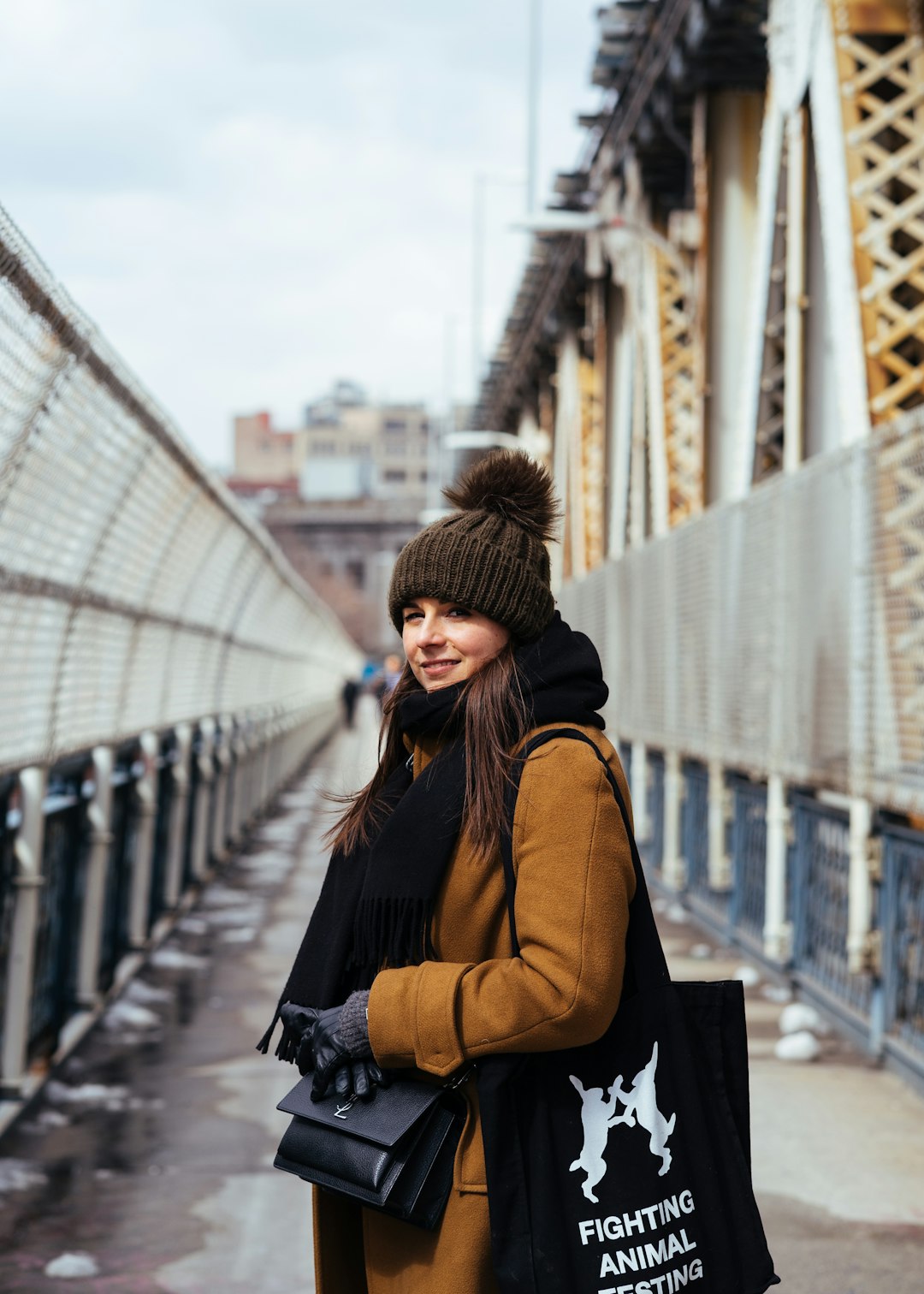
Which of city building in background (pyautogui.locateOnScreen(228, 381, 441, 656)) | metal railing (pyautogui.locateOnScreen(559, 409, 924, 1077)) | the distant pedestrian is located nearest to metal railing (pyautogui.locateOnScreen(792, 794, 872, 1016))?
metal railing (pyautogui.locateOnScreen(559, 409, 924, 1077))

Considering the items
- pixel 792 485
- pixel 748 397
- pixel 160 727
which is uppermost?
pixel 748 397

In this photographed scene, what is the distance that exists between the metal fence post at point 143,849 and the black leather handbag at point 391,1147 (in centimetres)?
662

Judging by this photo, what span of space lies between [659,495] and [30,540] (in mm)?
9556

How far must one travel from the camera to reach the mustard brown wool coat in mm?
2408

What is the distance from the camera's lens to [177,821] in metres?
10.9

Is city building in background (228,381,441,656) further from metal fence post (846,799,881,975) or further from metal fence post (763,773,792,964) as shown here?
metal fence post (846,799,881,975)

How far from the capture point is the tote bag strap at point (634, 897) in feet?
8.20

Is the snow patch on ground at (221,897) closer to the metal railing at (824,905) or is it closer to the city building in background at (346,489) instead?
the metal railing at (824,905)

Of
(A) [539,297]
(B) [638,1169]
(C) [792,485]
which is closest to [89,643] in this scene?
(C) [792,485]

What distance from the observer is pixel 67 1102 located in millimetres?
6410

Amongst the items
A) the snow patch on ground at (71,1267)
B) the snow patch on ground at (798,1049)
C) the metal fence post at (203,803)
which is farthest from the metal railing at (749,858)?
the snow patch on ground at (71,1267)

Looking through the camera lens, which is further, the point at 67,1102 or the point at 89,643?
the point at 89,643

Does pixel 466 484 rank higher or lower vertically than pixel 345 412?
lower

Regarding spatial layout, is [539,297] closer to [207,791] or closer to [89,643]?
[207,791]
